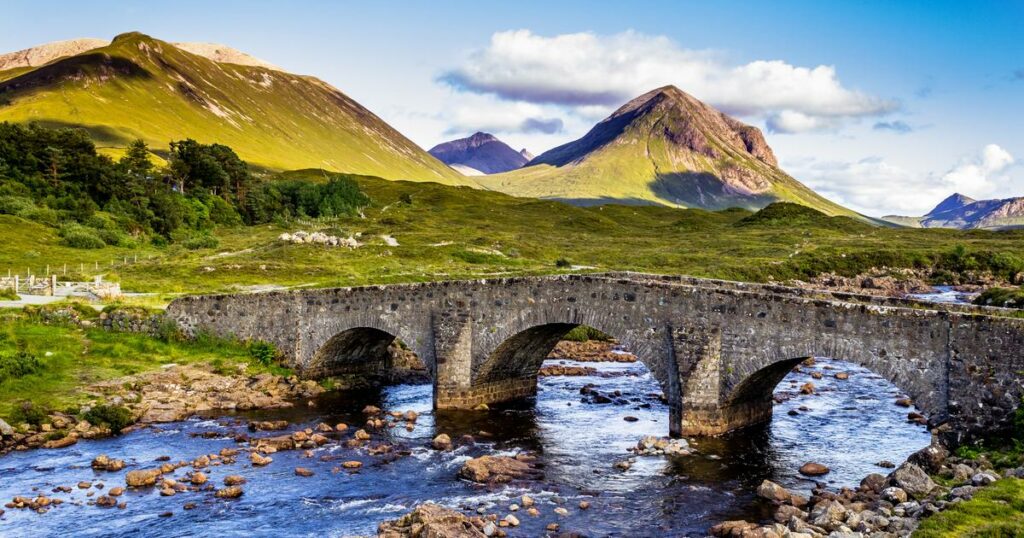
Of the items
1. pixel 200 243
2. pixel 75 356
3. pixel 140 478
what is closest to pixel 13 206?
pixel 200 243

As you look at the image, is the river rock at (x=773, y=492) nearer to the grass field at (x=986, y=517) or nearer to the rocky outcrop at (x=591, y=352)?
the grass field at (x=986, y=517)

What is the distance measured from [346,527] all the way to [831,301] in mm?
16088

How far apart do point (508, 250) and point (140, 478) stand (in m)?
59.5

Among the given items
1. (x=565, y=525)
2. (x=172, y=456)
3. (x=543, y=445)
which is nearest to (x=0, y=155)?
(x=172, y=456)

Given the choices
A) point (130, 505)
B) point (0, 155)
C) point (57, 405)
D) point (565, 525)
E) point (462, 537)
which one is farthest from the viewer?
point (0, 155)

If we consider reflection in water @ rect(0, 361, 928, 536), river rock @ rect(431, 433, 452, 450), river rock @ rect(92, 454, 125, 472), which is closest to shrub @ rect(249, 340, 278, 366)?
reflection in water @ rect(0, 361, 928, 536)

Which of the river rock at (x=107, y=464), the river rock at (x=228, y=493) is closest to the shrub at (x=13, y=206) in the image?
the river rock at (x=107, y=464)

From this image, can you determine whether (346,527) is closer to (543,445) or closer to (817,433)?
(543,445)

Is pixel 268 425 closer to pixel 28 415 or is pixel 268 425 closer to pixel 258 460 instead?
pixel 258 460

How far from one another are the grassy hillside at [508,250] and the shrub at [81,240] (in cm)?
119

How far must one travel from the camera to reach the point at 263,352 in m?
41.4

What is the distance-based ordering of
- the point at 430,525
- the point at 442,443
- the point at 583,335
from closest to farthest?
the point at 430,525
the point at 442,443
the point at 583,335

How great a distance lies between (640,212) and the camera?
188625 millimetres

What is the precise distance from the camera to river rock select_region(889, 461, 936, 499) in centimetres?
2063
